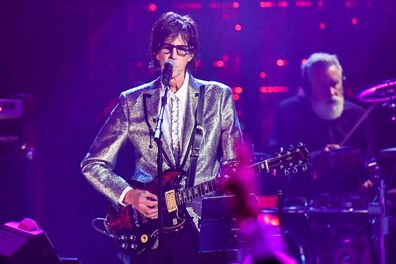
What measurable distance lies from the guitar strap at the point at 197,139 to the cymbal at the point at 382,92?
5.55ft

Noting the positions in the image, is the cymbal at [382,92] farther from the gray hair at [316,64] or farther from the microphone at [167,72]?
the microphone at [167,72]

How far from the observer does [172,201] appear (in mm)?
4266

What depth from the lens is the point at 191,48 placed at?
4543 mm

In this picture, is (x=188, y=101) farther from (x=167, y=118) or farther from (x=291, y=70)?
(x=291, y=70)

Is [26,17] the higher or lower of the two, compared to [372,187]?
higher

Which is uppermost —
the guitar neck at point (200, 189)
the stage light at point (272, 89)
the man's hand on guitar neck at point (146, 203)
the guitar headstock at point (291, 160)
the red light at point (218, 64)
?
the red light at point (218, 64)

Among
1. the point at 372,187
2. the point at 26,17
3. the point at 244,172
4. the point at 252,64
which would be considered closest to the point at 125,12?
the point at 26,17

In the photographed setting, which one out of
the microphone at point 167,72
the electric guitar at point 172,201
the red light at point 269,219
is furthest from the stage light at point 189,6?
the electric guitar at point 172,201

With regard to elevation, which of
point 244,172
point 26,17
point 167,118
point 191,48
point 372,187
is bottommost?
point 372,187

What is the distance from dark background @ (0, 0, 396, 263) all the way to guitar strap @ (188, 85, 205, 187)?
2.25 metres

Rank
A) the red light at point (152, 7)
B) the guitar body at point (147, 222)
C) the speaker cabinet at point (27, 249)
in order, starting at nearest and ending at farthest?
the speaker cabinet at point (27, 249) → the guitar body at point (147, 222) → the red light at point (152, 7)

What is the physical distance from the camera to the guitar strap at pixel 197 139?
434cm

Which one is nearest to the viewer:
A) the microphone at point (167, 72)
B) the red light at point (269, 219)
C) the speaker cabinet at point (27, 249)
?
the speaker cabinet at point (27, 249)

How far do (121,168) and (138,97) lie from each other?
6.99 feet
